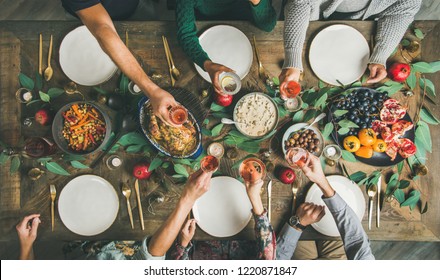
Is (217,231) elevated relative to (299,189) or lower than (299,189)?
lower

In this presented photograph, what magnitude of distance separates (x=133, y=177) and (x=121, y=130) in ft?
0.69

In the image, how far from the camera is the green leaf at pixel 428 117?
4.51 feet

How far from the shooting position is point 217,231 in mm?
1373

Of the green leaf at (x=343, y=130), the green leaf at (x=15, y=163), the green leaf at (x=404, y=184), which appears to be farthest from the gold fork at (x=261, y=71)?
the green leaf at (x=15, y=163)

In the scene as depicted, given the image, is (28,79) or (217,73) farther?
(28,79)

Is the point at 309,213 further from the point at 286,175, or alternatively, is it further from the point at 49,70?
the point at 49,70

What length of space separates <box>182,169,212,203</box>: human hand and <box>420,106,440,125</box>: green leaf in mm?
952

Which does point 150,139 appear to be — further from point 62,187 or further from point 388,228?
point 388,228

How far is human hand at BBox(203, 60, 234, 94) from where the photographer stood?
1.25 m

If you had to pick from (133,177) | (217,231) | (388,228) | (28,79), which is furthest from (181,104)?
(388,228)

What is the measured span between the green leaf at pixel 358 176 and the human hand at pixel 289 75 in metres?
0.47


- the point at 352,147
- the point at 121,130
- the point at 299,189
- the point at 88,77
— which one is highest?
the point at 88,77

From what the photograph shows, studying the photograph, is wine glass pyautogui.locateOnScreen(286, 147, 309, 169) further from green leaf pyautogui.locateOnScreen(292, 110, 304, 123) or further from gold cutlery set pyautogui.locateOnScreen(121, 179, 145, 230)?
gold cutlery set pyautogui.locateOnScreen(121, 179, 145, 230)

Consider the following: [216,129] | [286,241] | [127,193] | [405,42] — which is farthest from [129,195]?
[405,42]
